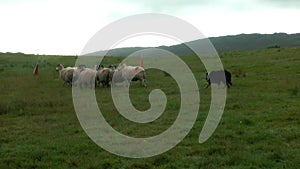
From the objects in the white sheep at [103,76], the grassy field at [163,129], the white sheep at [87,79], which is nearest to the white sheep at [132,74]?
the white sheep at [103,76]

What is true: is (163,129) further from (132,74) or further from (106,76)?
(106,76)

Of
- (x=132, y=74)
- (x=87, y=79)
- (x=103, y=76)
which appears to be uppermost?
(x=132, y=74)

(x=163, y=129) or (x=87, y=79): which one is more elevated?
(x=87, y=79)

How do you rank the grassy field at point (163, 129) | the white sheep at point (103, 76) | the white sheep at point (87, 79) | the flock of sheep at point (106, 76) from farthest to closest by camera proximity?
the white sheep at point (103, 76) → the flock of sheep at point (106, 76) → the white sheep at point (87, 79) → the grassy field at point (163, 129)

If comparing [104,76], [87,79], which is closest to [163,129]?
[87,79]

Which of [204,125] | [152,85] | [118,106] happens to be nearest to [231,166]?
[204,125]

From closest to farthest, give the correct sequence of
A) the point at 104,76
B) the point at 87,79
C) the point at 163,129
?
the point at 163,129 → the point at 87,79 → the point at 104,76

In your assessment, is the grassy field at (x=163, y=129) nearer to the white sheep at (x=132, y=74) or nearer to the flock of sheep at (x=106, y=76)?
the flock of sheep at (x=106, y=76)

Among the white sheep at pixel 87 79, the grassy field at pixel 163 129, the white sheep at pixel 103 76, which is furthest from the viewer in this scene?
the white sheep at pixel 103 76

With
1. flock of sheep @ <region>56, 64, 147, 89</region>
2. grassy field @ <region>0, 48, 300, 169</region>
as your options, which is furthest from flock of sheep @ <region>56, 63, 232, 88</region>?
grassy field @ <region>0, 48, 300, 169</region>

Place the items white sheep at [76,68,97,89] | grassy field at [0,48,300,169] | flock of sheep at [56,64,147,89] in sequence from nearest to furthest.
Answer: grassy field at [0,48,300,169], white sheep at [76,68,97,89], flock of sheep at [56,64,147,89]

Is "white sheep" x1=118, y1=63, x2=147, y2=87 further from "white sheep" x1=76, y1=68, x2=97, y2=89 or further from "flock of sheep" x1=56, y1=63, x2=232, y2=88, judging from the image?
"white sheep" x1=76, y1=68, x2=97, y2=89

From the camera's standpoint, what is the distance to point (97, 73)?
23.7 metres

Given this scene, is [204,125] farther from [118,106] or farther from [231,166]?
[118,106]
